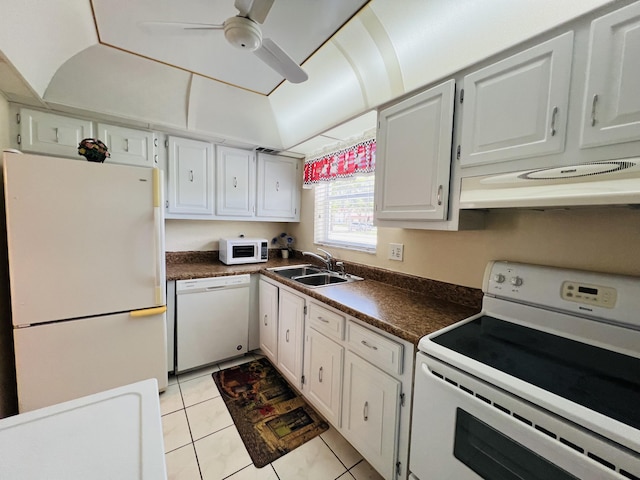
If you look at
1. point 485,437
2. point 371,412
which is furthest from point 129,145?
point 485,437

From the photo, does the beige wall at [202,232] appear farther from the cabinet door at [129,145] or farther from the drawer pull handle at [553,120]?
the drawer pull handle at [553,120]

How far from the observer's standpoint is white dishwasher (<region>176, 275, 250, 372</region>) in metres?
2.12

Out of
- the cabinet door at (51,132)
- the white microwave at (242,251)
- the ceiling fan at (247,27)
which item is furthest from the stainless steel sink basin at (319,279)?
the cabinet door at (51,132)

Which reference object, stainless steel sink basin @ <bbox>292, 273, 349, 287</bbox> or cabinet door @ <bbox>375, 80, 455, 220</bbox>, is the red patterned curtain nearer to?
cabinet door @ <bbox>375, 80, 455, 220</bbox>

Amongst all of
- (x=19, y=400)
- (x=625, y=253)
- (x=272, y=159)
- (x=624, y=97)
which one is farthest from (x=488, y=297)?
(x=19, y=400)

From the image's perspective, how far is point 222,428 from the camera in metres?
1.66

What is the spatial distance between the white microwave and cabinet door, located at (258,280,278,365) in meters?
0.39

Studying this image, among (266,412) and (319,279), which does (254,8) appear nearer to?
(319,279)

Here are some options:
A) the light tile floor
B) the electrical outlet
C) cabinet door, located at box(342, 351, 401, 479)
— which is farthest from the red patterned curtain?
the light tile floor

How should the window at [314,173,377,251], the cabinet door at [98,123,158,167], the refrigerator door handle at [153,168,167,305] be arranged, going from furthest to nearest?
1. the window at [314,173,377,251]
2. the cabinet door at [98,123,158,167]
3. the refrigerator door handle at [153,168,167,305]

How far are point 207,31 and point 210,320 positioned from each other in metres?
2.08

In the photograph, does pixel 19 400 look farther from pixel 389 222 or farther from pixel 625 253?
pixel 625 253

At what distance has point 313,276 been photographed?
7.57 feet

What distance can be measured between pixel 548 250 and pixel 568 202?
0.49 meters
